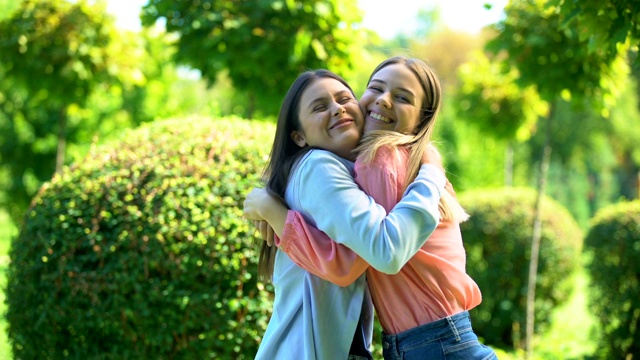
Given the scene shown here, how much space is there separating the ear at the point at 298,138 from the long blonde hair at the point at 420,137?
0.70 feet

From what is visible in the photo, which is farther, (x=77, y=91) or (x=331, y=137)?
(x=77, y=91)

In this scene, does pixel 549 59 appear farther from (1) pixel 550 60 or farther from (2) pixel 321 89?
(2) pixel 321 89

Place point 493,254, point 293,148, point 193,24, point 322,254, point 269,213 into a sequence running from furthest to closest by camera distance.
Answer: point 493,254, point 193,24, point 293,148, point 269,213, point 322,254

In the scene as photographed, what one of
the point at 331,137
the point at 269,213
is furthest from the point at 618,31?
the point at 269,213

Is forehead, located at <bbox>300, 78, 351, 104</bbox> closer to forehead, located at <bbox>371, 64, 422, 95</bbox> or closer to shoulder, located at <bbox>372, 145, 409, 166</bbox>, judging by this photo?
forehead, located at <bbox>371, 64, 422, 95</bbox>

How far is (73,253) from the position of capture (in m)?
3.81

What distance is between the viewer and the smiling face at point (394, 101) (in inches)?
94.9

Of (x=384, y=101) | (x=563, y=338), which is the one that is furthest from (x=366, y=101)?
(x=563, y=338)

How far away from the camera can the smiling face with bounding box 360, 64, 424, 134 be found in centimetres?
241

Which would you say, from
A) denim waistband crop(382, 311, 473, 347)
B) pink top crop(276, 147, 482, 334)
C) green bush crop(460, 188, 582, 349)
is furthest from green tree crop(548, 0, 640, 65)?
green bush crop(460, 188, 582, 349)

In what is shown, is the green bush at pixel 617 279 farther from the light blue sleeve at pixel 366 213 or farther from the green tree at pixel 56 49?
the green tree at pixel 56 49

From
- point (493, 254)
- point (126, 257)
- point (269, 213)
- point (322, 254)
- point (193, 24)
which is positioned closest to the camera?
point (322, 254)

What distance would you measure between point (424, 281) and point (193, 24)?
500cm

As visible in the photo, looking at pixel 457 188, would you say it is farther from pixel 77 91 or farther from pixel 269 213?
pixel 269 213
